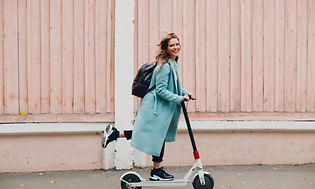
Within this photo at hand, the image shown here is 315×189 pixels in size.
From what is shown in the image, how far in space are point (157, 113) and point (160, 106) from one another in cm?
8

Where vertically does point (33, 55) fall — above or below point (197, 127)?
above

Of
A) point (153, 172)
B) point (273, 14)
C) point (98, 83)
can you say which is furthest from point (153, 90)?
point (273, 14)

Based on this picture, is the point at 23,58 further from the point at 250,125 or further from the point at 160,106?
the point at 250,125

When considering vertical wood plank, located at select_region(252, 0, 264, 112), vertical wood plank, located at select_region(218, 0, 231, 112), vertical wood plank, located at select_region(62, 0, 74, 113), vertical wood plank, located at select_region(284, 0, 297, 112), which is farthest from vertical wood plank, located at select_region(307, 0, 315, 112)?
vertical wood plank, located at select_region(62, 0, 74, 113)

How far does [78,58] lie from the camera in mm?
7691

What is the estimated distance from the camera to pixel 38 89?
763 centimetres

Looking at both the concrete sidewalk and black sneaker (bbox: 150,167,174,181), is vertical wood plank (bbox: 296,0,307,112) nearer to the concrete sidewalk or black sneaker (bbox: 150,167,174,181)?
the concrete sidewalk

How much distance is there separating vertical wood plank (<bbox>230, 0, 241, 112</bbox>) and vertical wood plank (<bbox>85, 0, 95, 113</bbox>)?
187 centimetres

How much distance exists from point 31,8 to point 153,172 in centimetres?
279

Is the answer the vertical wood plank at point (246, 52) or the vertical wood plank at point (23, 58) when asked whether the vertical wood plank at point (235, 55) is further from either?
the vertical wood plank at point (23, 58)

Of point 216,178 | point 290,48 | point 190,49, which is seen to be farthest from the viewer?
point 290,48

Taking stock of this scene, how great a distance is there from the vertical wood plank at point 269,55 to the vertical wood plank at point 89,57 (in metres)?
2.33

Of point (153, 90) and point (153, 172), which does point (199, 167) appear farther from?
point (153, 90)

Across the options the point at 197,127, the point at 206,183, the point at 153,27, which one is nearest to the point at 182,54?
the point at 153,27
